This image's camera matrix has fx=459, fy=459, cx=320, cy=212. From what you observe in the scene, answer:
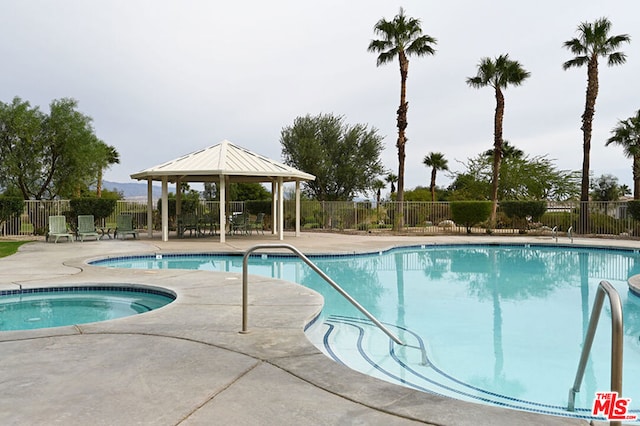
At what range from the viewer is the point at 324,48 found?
2055 centimetres

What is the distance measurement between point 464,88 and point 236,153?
550 inches

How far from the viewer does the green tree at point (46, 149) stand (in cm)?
2205

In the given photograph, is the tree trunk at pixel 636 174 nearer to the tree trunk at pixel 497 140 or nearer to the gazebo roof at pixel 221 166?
the tree trunk at pixel 497 140

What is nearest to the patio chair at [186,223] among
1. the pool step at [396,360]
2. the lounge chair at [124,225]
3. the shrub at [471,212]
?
the lounge chair at [124,225]

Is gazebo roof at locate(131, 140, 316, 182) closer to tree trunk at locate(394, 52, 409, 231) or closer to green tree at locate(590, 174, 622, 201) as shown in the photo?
tree trunk at locate(394, 52, 409, 231)

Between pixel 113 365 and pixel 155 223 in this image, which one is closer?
pixel 113 365

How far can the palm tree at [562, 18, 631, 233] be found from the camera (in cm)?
2230

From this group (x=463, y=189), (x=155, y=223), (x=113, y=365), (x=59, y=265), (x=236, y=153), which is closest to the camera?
(x=113, y=365)

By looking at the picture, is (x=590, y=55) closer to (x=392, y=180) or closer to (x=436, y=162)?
(x=436, y=162)

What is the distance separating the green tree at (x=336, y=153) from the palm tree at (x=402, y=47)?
28.3ft

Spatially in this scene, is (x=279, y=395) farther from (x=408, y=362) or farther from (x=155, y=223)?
(x=155, y=223)

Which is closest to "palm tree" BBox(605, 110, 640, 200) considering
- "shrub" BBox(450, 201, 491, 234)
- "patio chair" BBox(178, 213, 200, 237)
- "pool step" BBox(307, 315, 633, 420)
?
"shrub" BBox(450, 201, 491, 234)

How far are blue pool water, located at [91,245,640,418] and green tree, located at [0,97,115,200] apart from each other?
13.4m

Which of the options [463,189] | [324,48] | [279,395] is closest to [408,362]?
[279,395]
